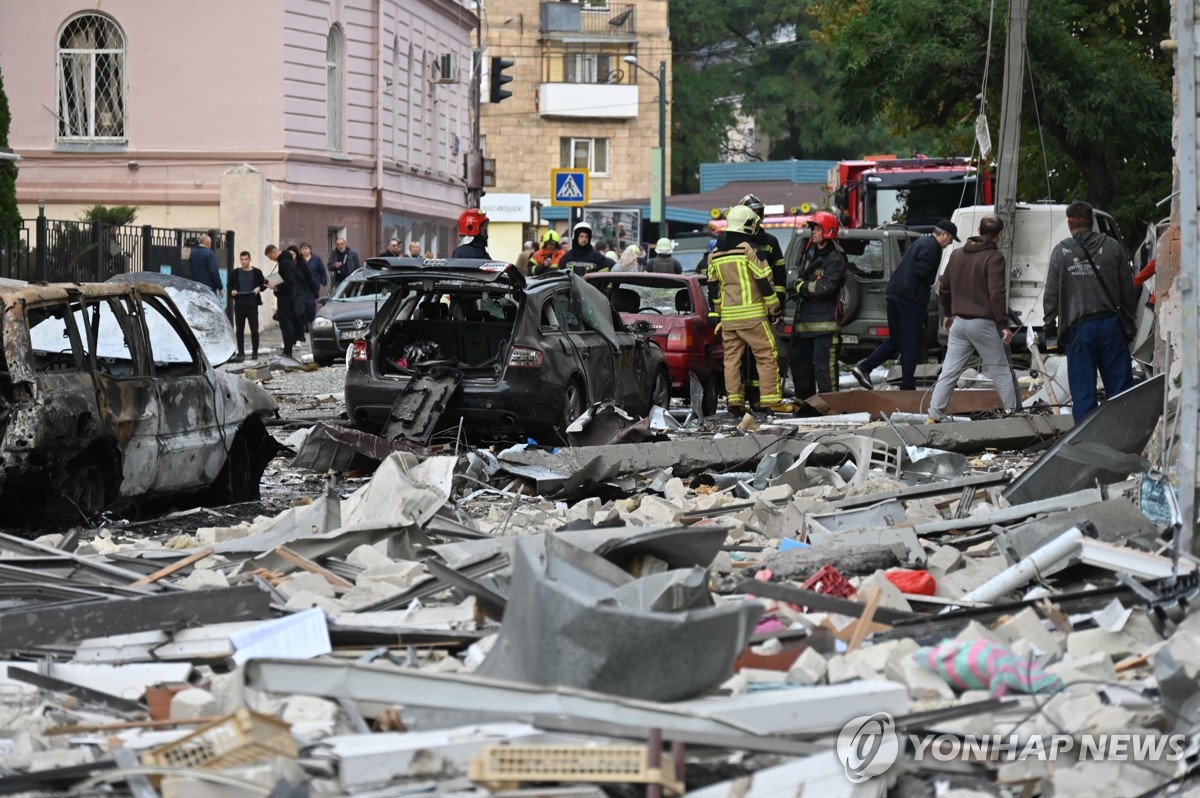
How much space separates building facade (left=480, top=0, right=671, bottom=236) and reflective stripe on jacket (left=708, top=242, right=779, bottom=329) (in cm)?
4949

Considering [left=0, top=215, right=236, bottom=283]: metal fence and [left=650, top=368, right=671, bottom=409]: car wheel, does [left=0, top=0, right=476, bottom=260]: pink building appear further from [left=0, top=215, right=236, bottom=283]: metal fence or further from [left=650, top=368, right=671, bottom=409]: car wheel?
[left=650, top=368, right=671, bottom=409]: car wheel

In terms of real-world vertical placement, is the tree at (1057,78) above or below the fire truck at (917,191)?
above

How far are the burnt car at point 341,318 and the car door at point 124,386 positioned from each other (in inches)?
508

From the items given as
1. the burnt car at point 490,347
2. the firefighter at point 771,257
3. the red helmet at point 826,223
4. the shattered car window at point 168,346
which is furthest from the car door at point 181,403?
the red helmet at point 826,223

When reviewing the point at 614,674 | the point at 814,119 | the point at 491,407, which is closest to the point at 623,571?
the point at 614,674

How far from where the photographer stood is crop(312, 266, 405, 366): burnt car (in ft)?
78.4

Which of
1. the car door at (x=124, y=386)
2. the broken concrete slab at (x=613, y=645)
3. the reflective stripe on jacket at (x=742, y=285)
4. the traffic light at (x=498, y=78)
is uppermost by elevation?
the traffic light at (x=498, y=78)

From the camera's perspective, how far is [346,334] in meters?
23.9

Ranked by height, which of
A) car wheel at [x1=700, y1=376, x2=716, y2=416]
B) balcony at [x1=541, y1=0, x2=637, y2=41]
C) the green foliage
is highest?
balcony at [x1=541, y1=0, x2=637, y2=41]

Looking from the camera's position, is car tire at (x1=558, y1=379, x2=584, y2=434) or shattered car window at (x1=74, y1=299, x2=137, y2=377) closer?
shattered car window at (x1=74, y1=299, x2=137, y2=377)

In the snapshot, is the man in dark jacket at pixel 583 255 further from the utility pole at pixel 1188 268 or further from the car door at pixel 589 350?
the utility pole at pixel 1188 268

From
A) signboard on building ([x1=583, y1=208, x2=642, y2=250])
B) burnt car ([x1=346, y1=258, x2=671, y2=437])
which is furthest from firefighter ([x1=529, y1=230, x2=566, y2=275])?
signboard on building ([x1=583, y1=208, x2=642, y2=250])

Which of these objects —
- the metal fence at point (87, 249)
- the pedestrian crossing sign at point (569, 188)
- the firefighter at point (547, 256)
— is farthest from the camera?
the pedestrian crossing sign at point (569, 188)

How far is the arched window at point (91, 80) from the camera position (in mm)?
33375
